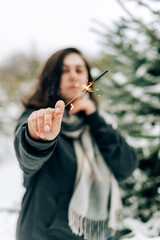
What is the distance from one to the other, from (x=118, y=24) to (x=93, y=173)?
55.4 inches

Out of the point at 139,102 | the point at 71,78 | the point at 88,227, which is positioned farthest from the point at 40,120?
the point at 139,102

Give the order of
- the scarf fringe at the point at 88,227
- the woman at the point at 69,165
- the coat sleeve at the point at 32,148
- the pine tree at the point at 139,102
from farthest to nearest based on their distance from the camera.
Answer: the pine tree at the point at 139,102 < the scarf fringe at the point at 88,227 < the woman at the point at 69,165 < the coat sleeve at the point at 32,148

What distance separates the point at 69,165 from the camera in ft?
4.26

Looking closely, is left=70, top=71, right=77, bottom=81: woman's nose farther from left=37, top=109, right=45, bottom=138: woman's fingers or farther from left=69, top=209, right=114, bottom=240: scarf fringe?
left=69, top=209, right=114, bottom=240: scarf fringe

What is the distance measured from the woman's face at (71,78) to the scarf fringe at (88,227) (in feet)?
2.60

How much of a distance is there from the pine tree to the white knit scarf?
54cm

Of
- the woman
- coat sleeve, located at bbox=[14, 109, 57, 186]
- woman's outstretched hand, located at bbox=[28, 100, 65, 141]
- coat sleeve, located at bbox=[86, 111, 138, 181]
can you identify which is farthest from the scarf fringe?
woman's outstretched hand, located at bbox=[28, 100, 65, 141]

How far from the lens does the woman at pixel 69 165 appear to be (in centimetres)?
90

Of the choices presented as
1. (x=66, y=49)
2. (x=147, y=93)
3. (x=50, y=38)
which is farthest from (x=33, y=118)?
(x=50, y=38)

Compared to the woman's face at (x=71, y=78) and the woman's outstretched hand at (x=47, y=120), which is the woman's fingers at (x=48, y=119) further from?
the woman's face at (x=71, y=78)

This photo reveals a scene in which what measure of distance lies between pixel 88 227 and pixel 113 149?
543mm

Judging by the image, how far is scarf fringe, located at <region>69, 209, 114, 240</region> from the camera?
4.01ft

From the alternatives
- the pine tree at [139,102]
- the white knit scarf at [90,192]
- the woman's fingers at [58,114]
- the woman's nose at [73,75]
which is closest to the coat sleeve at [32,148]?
the woman's fingers at [58,114]

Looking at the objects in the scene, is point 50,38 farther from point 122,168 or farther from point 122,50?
point 122,168
